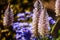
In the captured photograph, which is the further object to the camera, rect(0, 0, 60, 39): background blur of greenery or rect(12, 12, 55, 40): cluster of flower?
rect(0, 0, 60, 39): background blur of greenery

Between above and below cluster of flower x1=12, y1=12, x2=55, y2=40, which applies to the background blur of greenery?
above

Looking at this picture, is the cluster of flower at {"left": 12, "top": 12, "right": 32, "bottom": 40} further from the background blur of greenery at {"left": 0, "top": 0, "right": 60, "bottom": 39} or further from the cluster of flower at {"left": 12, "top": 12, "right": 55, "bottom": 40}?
the background blur of greenery at {"left": 0, "top": 0, "right": 60, "bottom": 39}

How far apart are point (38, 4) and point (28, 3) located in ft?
5.74

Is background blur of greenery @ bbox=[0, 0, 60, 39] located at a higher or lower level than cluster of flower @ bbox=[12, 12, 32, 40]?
higher

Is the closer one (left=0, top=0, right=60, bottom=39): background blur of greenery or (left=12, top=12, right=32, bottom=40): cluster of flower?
(left=12, top=12, right=32, bottom=40): cluster of flower

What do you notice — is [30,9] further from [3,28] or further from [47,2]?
[3,28]

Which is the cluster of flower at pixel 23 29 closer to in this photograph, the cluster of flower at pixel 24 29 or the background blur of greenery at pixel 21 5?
the cluster of flower at pixel 24 29

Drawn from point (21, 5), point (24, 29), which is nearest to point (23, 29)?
point (24, 29)

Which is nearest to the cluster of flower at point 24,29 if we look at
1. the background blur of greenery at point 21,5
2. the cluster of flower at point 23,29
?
the cluster of flower at point 23,29

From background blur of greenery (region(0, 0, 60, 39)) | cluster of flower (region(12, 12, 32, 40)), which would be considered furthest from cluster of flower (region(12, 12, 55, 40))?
background blur of greenery (region(0, 0, 60, 39))

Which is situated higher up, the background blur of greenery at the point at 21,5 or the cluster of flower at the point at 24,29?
the background blur of greenery at the point at 21,5

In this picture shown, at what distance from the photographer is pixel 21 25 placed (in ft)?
7.72

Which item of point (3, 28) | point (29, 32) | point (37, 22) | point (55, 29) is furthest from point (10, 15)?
point (3, 28)

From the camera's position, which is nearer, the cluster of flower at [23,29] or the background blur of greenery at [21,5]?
the cluster of flower at [23,29]
